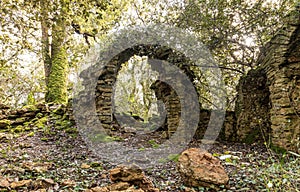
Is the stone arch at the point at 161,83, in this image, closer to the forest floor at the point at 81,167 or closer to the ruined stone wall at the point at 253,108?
the forest floor at the point at 81,167

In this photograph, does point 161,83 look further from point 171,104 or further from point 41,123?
point 41,123

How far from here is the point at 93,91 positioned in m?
7.50

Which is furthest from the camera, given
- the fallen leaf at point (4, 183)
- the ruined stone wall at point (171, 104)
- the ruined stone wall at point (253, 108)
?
the ruined stone wall at point (171, 104)

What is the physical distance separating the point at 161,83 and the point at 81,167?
4.45 m

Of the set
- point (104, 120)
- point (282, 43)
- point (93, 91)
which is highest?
point (282, 43)

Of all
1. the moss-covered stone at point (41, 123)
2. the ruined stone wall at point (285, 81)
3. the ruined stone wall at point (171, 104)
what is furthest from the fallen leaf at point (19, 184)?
the ruined stone wall at point (171, 104)

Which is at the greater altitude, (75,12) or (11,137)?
(75,12)

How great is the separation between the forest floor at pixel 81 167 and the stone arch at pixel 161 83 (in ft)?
3.56

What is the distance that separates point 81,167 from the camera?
179 inches

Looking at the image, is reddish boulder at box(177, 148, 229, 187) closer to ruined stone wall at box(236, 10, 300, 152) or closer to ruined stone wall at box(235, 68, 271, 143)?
ruined stone wall at box(236, 10, 300, 152)

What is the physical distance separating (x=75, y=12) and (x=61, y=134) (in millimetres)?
4740

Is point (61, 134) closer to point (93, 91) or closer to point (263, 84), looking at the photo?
point (93, 91)

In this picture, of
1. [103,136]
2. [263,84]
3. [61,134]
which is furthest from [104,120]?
[263,84]

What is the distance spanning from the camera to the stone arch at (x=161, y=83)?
733cm
